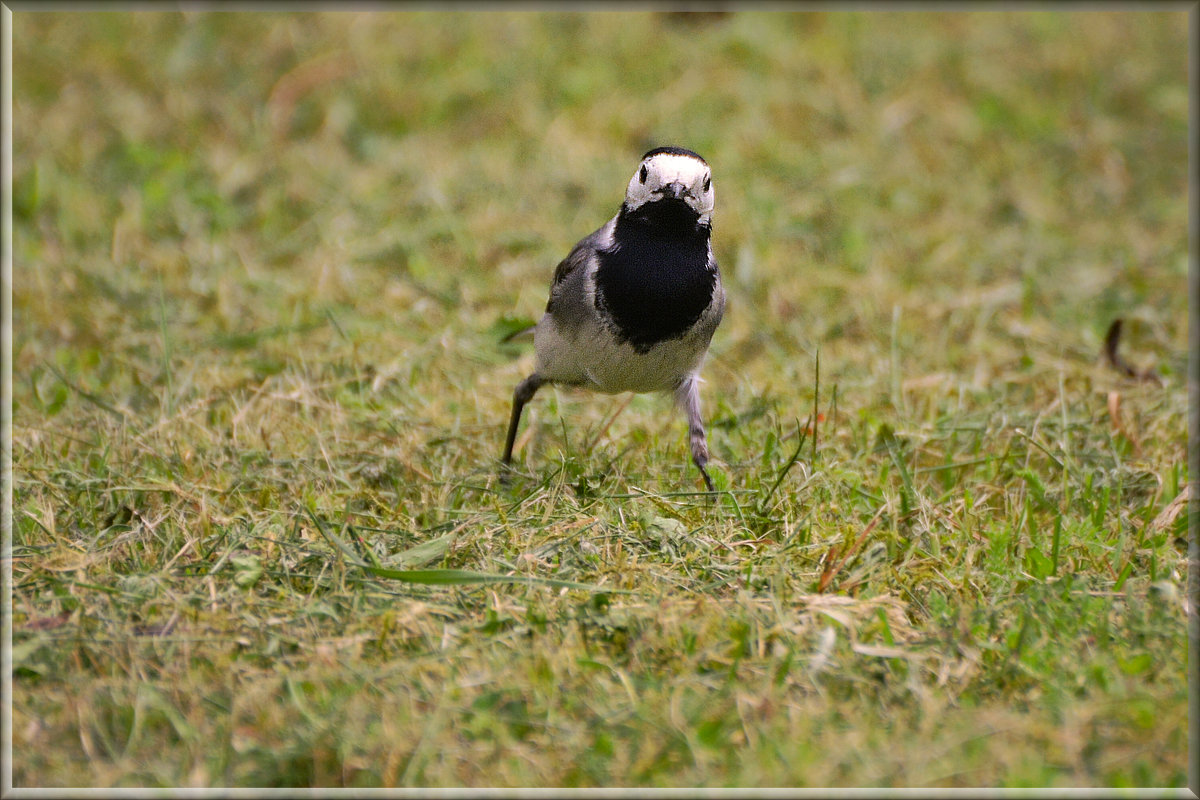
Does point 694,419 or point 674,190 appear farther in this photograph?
point 694,419

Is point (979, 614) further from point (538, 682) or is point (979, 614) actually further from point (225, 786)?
point (225, 786)

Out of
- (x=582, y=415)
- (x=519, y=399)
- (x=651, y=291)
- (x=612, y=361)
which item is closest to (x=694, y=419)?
(x=612, y=361)

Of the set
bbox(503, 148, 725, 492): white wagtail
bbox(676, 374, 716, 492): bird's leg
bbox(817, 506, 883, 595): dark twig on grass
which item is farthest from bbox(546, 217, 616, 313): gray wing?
bbox(817, 506, 883, 595): dark twig on grass

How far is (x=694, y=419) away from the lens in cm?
386

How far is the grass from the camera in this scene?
261cm

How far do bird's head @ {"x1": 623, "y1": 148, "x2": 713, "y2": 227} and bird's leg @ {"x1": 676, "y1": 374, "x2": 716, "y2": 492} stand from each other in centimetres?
54

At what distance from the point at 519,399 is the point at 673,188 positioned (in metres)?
0.98

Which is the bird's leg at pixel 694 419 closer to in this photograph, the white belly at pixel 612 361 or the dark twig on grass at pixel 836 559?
the white belly at pixel 612 361

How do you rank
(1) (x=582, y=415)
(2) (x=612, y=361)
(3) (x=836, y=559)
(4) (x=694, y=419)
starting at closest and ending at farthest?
(3) (x=836, y=559) < (2) (x=612, y=361) < (4) (x=694, y=419) < (1) (x=582, y=415)

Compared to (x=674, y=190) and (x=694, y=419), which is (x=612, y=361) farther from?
(x=674, y=190)

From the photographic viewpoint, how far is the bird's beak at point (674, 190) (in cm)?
354

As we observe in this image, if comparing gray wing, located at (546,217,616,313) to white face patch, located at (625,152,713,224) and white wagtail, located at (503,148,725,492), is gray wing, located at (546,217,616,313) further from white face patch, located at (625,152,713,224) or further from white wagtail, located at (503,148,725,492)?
white face patch, located at (625,152,713,224)

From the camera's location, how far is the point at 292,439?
4.01 metres

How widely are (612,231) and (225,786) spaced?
2083 mm
